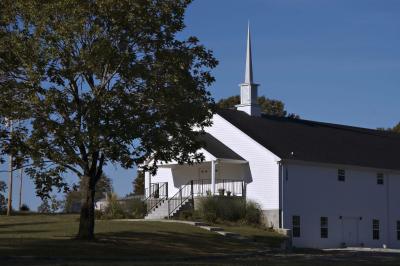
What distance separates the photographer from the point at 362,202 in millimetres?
49656

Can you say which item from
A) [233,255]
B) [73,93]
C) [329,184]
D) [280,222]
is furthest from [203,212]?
[73,93]

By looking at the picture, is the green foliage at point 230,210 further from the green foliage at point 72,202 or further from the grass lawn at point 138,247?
the green foliage at point 72,202

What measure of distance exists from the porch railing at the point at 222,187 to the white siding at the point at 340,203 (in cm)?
312

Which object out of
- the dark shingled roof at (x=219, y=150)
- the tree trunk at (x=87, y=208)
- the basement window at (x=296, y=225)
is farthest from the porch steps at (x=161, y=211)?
the tree trunk at (x=87, y=208)

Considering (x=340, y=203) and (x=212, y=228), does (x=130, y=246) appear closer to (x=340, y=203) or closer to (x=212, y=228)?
(x=212, y=228)

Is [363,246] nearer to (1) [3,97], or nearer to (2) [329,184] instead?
(2) [329,184]

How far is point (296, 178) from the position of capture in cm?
4612

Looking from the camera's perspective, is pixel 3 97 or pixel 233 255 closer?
pixel 3 97

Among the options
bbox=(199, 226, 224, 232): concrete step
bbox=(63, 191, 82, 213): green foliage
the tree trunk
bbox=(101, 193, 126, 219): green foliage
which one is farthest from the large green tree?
bbox=(63, 191, 82, 213): green foliage

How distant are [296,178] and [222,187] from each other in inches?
184

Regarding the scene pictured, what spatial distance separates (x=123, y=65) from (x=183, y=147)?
14.1 feet

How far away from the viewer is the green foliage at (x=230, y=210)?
4441 centimetres

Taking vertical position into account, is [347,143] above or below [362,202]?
above

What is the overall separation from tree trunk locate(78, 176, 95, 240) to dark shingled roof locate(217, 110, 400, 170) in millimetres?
15727
